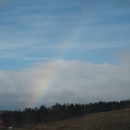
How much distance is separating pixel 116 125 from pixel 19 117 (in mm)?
61520

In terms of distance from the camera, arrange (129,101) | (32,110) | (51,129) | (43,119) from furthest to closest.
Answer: (129,101) → (32,110) → (43,119) → (51,129)

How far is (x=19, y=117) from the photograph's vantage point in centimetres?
8744

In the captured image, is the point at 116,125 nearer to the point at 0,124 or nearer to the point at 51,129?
the point at 51,129

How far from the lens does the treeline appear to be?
8050cm

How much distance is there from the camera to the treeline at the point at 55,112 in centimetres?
8050

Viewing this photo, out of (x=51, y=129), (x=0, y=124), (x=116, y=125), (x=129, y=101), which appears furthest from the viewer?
(x=129, y=101)

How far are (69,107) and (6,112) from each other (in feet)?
54.5

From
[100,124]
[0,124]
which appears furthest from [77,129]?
[0,124]

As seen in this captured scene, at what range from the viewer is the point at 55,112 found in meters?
89.4

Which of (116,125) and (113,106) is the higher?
(113,106)

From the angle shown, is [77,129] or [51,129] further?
[51,129]

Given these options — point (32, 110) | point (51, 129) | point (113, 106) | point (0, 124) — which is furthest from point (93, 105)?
point (51, 129)

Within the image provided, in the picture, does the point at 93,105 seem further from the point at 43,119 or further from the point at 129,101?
the point at 43,119

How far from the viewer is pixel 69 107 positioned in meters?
94.2
